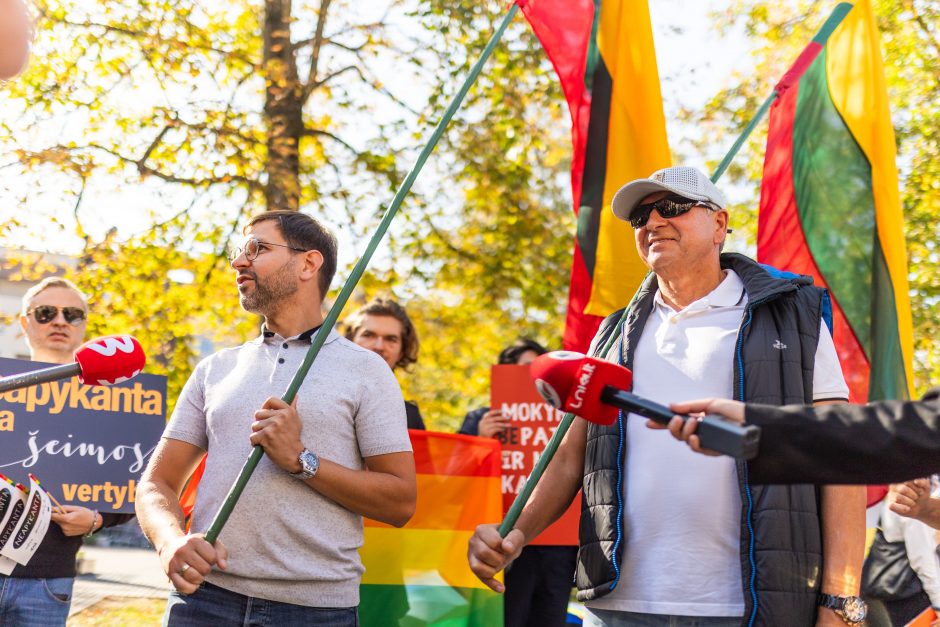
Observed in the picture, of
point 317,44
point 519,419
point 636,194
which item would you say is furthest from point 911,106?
point 636,194

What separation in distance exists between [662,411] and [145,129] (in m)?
9.79

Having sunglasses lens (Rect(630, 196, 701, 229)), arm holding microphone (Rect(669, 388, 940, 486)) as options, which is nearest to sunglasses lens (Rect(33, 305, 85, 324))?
sunglasses lens (Rect(630, 196, 701, 229))

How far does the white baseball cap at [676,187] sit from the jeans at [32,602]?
9.04ft

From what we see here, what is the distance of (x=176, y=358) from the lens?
1136cm

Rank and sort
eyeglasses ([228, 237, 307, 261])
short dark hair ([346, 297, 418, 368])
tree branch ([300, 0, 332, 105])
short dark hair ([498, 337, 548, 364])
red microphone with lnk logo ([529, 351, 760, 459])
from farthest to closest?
tree branch ([300, 0, 332, 105]), short dark hair ([498, 337, 548, 364]), short dark hair ([346, 297, 418, 368]), eyeglasses ([228, 237, 307, 261]), red microphone with lnk logo ([529, 351, 760, 459])

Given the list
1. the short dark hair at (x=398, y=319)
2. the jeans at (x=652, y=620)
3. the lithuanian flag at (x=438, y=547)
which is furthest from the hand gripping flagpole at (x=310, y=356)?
the short dark hair at (x=398, y=319)

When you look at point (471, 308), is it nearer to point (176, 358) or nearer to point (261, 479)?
point (176, 358)

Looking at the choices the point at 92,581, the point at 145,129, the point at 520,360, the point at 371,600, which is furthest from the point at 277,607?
the point at 92,581

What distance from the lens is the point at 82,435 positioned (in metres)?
4.82

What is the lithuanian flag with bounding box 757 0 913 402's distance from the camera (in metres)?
4.59

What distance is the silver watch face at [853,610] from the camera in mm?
2869

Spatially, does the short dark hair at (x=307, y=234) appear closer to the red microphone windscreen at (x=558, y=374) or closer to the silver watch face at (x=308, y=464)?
the silver watch face at (x=308, y=464)

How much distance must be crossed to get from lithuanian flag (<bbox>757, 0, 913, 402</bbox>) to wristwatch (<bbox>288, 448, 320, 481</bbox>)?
2.46m

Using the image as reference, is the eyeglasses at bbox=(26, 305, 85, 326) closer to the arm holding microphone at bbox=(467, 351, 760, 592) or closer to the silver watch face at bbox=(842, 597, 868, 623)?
the arm holding microphone at bbox=(467, 351, 760, 592)
